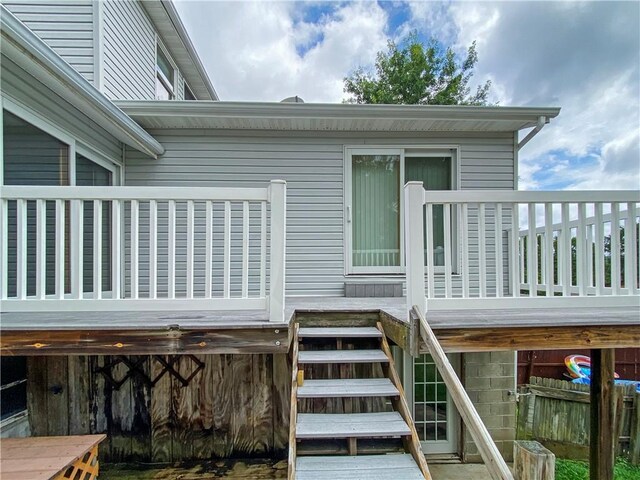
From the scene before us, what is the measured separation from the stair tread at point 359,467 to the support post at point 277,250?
0.90m

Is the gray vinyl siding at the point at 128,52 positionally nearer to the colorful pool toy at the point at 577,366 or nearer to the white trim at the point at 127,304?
the white trim at the point at 127,304

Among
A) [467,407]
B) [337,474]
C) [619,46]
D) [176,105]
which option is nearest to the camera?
[467,407]

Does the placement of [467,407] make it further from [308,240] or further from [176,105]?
[176,105]

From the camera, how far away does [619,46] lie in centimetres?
856

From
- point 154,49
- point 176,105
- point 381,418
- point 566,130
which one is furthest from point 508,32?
point 381,418

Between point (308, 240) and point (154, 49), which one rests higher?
point (154, 49)

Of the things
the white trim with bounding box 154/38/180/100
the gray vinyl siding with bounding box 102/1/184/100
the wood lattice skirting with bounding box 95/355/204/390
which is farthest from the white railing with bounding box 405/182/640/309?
the white trim with bounding box 154/38/180/100

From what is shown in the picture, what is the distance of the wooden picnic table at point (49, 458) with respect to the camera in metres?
2.45

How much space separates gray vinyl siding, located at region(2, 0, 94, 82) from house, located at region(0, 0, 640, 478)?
0.02 m

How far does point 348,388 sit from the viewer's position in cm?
252

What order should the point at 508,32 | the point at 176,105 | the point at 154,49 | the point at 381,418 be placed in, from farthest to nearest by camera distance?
the point at 508,32 → the point at 154,49 → the point at 176,105 → the point at 381,418

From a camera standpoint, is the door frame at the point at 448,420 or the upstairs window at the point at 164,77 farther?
the upstairs window at the point at 164,77

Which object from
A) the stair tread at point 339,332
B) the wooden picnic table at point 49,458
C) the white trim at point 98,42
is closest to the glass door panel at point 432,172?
the stair tread at point 339,332

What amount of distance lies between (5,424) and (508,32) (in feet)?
47.6
